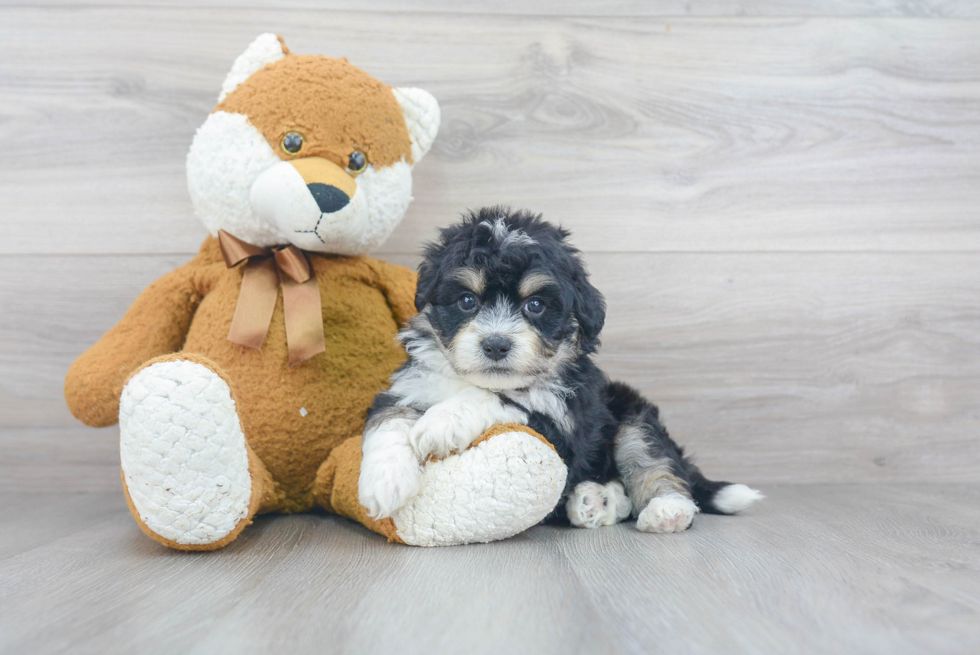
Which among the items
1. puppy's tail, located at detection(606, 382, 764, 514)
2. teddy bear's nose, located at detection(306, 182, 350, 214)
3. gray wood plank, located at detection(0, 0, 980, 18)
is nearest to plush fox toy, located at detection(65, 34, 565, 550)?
teddy bear's nose, located at detection(306, 182, 350, 214)

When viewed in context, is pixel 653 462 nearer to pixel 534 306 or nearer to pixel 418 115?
pixel 534 306

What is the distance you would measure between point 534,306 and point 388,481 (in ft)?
1.58

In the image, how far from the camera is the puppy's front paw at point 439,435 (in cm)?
144

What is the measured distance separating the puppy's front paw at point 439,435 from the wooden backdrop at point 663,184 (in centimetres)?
88

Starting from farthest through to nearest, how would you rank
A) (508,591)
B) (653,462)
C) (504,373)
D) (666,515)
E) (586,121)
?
(586,121) < (653,462) < (666,515) < (504,373) < (508,591)

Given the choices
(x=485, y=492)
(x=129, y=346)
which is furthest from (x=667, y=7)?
(x=129, y=346)

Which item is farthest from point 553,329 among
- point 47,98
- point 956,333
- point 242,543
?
point 47,98

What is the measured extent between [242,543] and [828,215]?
197 centimetres

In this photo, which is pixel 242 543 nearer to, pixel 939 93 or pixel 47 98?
pixel 47 98

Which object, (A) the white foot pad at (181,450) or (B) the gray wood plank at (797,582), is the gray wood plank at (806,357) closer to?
(B) the gray wood plank at (797,582)

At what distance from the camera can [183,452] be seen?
51.3 inches

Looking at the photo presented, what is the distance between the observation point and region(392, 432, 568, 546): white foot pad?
142cm

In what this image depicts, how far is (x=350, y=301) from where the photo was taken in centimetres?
179

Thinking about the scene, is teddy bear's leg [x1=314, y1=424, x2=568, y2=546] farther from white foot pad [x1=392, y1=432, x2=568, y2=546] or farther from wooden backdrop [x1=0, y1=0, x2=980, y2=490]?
wooden backdrop [x1=0, y1=0, x2=980, y2=490]
